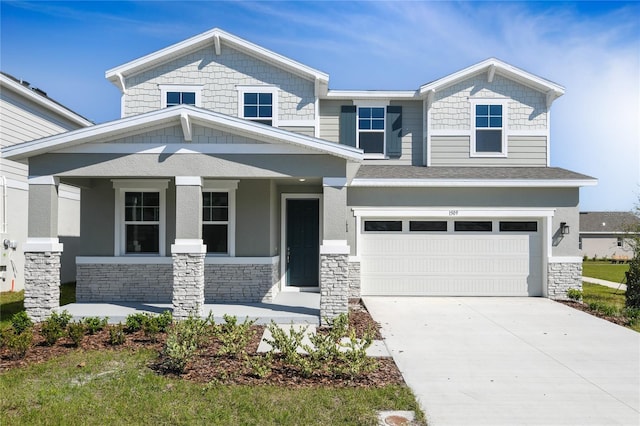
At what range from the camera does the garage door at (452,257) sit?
1259cm

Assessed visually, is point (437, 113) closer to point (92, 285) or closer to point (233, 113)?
point (233, 113)

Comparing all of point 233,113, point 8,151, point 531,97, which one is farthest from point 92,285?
point 531,97

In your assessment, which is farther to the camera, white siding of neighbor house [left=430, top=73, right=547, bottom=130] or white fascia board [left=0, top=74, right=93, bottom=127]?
white siding of neighbor house [left=430, top=73, right=547, bottom=130]

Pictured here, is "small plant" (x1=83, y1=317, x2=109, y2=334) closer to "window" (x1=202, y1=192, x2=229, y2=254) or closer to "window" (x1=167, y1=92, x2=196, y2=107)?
"window" (x1=202, y1=192, x2=229, y2=254)

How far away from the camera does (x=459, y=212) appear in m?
12.4

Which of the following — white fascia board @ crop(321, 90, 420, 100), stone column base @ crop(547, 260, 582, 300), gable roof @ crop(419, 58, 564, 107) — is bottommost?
stone column base @ crop(547, 260, 582, 300)

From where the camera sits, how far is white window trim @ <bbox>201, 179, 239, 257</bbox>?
1081 cm

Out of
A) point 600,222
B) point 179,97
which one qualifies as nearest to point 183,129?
point 179,97

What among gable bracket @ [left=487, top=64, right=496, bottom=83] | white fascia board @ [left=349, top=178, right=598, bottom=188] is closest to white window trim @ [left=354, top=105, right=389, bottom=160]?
white fascia board @ [left=349, top=178, right=598, bottom=188]

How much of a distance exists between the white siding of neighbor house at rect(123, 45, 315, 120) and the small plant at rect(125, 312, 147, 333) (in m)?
6.55

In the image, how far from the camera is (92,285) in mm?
10898

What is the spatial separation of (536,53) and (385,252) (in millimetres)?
7973

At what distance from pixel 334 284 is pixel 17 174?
38.8 feet

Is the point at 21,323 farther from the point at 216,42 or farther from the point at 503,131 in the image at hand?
the point at 503,131
